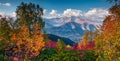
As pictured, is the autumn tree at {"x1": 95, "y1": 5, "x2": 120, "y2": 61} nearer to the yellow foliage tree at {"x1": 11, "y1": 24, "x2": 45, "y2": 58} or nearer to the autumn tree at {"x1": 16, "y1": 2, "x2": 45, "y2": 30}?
the yellow foliage tree at {"x1": 11, "y1": 24, "x2": 45, "y2": 58}

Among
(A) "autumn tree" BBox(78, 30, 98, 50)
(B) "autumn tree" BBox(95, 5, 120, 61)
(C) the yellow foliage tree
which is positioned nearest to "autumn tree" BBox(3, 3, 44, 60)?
(C) the yellow foliage tree

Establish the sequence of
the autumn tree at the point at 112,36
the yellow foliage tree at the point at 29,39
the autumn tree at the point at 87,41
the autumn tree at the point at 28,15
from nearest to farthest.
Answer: the autumn tree at the point at 112,36 → the yellow foliage tree at the point at 29,39 → the autumn tree at the point at 28,15 → the autumn tree at the point at 87,41

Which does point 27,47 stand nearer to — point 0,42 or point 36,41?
point 36,41

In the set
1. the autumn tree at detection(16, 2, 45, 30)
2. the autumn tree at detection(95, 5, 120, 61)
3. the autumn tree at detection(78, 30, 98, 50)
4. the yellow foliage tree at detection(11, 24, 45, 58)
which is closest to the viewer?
the autumn tree at detection(95, 5, 120, 61)

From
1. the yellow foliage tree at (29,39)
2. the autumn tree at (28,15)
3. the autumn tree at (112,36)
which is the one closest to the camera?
the autumn tree at (112,36)

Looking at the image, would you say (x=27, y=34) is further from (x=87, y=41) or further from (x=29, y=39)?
(x=87, y=41)

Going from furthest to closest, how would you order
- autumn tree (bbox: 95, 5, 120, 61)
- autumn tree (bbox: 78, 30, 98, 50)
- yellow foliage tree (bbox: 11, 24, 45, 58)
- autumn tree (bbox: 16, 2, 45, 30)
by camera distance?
autumn tree (bbox: 78, 30, 98, 50)
autumn tree (bbox: 16, 2, 45, 30)
yellow foliage tree (bbox: 11, 24, 45, 58)
autumn tree (bbox: 95, 5, 120, 61)

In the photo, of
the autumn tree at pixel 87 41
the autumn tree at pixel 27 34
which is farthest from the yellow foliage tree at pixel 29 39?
the autumn tree at pixel 87 41

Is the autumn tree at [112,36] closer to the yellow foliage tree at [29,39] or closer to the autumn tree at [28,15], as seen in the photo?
the yellow foliage tree at [29,39]

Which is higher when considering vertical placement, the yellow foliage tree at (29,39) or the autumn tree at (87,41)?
the yellow foliage tree at (29,39)

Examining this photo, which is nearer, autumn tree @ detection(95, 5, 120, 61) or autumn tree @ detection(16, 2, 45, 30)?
autumn tree @ detection(95, 5, 120, 61)

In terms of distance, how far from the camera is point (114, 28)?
115 feet

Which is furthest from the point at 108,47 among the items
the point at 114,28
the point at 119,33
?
the point at 119,33

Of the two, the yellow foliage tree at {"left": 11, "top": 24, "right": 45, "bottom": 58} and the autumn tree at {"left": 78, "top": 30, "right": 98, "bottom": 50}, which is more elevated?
the yellow foliage tree at {"left": 11, "top": 24, "right": 45, "bottom": 58}
